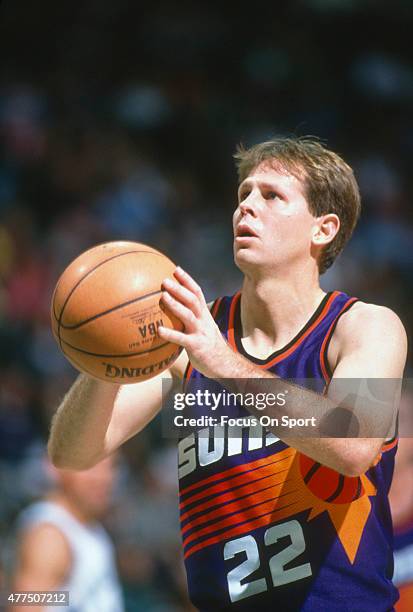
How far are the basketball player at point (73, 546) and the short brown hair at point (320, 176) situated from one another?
8.23 feet

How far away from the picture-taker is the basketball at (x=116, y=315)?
3311 millimetres

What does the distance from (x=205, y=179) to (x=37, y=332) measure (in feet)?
11.1

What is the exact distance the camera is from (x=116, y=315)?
3.34m

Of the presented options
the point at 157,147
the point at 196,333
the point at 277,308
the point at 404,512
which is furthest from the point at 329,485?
the point at 157,147

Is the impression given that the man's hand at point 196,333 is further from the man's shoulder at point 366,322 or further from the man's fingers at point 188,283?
the man's shoulder at point 366,322

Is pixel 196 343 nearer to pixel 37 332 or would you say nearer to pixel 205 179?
pixel 37 332

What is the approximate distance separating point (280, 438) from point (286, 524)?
1.55 feet

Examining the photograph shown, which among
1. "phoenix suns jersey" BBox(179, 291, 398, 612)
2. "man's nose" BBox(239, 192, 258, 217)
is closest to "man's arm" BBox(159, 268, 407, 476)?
"phoenix suns jersey" BBox(179, 291, 398, 612)

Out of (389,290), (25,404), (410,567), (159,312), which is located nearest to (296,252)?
(159,312)

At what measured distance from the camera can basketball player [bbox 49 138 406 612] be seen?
10.9 ft

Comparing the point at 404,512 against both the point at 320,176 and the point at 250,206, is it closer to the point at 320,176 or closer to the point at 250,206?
the point at 320,176

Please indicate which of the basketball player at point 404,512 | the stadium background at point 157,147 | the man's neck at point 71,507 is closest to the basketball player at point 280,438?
the basketball player at point 404,512

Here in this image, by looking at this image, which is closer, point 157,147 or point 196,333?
point 196,333

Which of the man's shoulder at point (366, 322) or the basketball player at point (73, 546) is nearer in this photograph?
the man's shoulder at point (366, 322)
